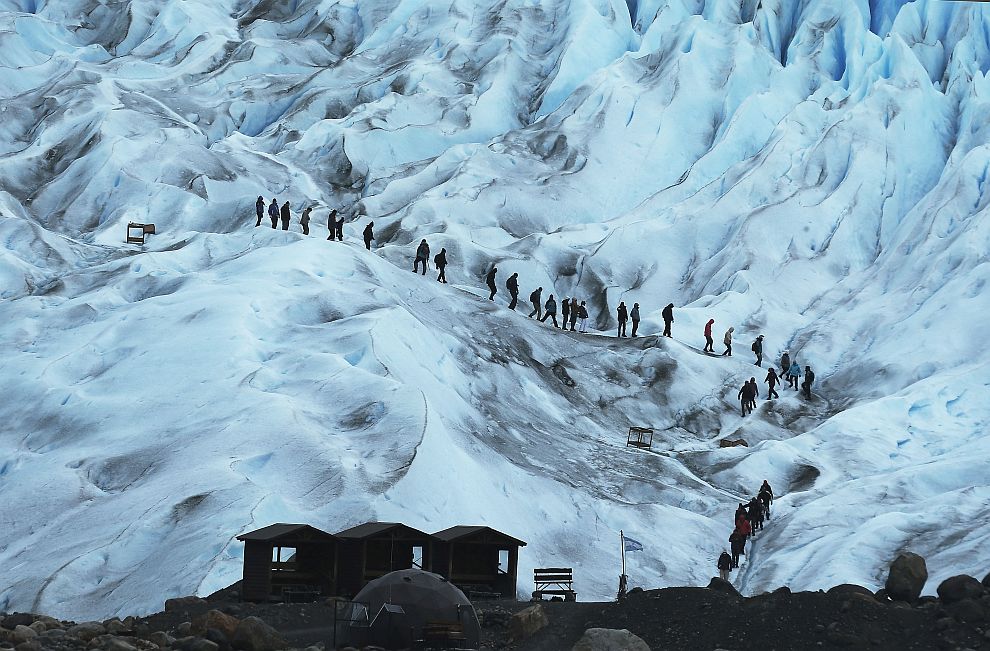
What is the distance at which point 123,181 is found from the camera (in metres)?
52.5

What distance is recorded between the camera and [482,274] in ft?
157

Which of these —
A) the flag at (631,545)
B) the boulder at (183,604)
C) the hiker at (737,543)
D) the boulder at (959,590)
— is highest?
the boulder at (959,590)

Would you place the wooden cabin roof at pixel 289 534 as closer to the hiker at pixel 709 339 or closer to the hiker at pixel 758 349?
the hiker at pixel 709 339

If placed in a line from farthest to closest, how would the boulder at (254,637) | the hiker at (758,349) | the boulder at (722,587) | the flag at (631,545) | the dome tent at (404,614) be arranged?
1. the hiker at (758,349)
2. the flag at (631,545)
3. the boulder at (722,587)
4. the dome tent at (404,614)
5. the boulder at (254,637)

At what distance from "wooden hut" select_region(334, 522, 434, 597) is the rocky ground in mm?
1307

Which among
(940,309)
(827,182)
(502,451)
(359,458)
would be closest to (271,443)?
(359,458)

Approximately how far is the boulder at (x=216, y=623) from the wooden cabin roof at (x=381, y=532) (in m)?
4.17

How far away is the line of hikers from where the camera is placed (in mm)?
29719

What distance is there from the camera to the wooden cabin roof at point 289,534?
933 inches

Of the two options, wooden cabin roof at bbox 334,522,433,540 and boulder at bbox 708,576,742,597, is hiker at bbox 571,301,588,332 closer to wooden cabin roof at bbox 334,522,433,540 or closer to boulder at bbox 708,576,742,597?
wooden cabin roof at bbox 334,522,433,540

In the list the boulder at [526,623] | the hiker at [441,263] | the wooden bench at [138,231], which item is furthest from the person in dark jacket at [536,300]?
the boulder at [526,623]

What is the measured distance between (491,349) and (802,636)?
64.4 feet

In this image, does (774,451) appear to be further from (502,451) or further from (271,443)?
(271,443)

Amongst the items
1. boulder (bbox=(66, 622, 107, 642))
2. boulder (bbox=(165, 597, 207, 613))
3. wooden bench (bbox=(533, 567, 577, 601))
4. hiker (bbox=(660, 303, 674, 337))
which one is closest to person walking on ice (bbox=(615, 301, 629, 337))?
hiker (bbox=(660, 303, 674, 337))
